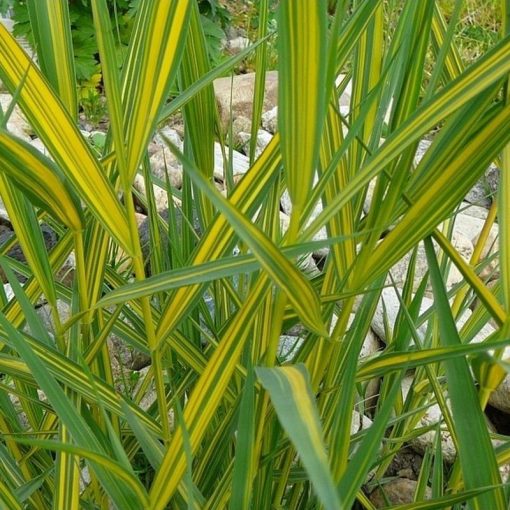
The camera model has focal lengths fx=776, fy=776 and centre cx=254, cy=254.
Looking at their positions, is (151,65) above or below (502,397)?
below

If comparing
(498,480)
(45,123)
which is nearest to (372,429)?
(498,480)

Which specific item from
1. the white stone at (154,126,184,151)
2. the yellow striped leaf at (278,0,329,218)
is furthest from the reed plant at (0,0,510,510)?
the white stone at (154,126,184,151)

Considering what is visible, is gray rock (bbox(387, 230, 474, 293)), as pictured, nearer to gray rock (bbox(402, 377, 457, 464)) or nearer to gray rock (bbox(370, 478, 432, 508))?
gray rock (bbox(402, 377, 457, 464))

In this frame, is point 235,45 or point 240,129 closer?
point 240,129

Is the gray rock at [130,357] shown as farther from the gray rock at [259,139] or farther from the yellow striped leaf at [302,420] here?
the yellow striped leaf at [302,420]

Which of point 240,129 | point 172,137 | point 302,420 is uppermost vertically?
point 240,129

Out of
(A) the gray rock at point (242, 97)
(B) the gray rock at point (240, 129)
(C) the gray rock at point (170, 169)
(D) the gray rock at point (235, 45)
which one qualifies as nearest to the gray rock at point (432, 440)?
(C) the gray rock at point (170, 169)

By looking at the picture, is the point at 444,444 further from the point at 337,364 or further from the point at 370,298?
the point at 370,298

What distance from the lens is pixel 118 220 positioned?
2.13 feet

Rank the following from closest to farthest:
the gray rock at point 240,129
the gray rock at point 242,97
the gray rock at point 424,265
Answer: the gray rock at point 424,265 → the gray rock at point 240,129 → the gray rock at point 242,97

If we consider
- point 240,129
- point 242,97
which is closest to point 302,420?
point 240,129

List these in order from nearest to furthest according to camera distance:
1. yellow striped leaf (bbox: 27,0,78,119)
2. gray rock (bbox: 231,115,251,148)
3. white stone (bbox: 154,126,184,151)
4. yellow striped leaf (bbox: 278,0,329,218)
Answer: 1. yellow striped leaf (bbox: 278,0,329,218)
2. yellow striped leaf (bbox: 27,0,78,119)
3. white stone (bbox: 154,126,184,151)
4. gray rock (bbox: 231,115,251,148)

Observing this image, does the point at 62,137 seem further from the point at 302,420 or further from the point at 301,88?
the point at 302,420

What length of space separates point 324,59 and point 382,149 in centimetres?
9
